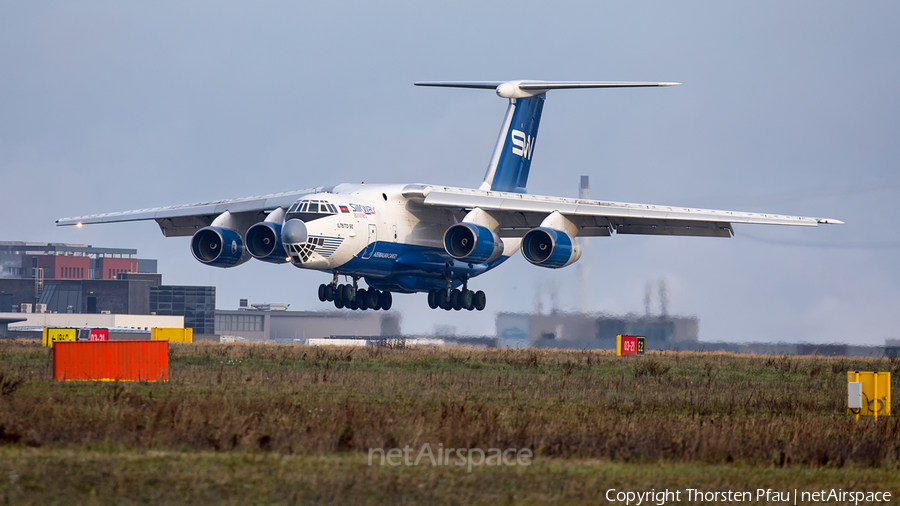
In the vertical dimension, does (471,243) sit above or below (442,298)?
above

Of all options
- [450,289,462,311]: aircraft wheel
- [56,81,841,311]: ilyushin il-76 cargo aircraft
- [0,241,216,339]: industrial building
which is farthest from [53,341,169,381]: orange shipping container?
[0,241,216,339]: industrial building

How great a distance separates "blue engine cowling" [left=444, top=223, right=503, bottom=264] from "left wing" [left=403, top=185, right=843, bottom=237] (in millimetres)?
792

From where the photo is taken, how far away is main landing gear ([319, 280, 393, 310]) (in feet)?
100

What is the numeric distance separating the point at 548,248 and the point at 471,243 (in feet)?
6.55

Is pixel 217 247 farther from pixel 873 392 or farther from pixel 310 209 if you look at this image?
pixel 873 392

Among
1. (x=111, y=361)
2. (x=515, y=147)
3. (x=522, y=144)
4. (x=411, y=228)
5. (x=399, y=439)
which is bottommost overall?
(x=399, y=439)

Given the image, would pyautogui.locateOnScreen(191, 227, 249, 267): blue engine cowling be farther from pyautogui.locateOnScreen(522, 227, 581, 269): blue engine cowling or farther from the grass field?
the grass field

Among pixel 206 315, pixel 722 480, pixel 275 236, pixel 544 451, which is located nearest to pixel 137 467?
pixel 544 451

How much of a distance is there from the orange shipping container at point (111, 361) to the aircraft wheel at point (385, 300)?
16.5m

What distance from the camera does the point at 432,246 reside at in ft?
98.9

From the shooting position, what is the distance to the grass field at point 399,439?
800cm

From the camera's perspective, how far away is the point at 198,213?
101ft

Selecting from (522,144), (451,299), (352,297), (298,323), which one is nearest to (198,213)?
(352,297)

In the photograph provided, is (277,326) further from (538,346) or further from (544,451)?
(544,451)
